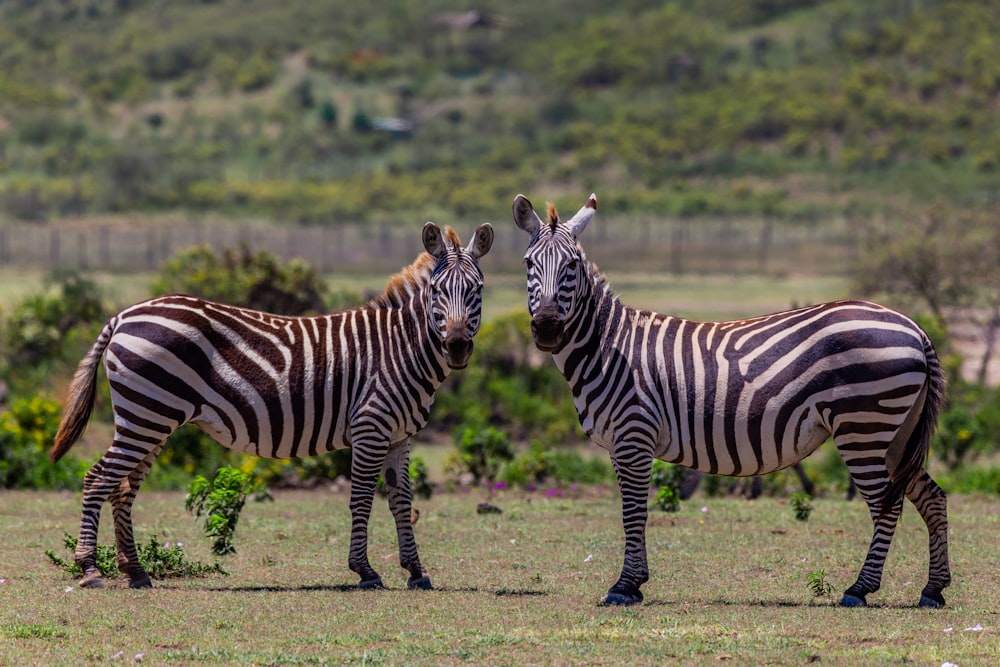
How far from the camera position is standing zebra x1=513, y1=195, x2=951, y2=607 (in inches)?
358

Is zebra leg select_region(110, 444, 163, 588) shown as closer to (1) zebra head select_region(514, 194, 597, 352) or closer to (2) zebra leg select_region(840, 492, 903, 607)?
(1) zebra head select_region(514, 194, 597, 352)

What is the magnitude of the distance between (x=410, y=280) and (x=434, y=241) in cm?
53

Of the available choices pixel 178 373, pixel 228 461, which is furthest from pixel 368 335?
pixel 228 461

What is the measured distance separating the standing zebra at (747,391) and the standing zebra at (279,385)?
745mm

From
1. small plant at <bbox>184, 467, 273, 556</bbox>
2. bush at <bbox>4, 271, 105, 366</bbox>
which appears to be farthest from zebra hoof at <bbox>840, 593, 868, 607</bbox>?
bush at <bbox>4, 271, 105, 366</bbox>

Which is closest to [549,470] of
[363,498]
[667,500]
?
[667,500]

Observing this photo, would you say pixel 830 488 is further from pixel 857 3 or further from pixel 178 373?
pixel 857 3

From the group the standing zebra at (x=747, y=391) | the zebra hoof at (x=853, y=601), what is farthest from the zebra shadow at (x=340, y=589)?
the zebra hoof at (x=853, y=601)

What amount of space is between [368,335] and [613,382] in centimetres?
186

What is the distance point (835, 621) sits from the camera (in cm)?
861

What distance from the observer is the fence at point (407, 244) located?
49.4m

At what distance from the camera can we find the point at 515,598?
9484mm

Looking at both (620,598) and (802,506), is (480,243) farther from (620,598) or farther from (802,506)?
(802,506)

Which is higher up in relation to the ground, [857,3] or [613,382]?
[857,3]
